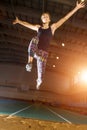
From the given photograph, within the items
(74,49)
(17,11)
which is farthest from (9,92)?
(17,11)

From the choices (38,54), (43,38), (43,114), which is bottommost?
(43,114)

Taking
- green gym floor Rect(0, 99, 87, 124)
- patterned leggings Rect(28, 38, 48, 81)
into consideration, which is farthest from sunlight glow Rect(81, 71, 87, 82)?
patterned leggings Rect(28, 38, 48, 81)

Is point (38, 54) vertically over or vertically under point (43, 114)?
over

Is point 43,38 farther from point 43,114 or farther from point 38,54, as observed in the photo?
point 43,114

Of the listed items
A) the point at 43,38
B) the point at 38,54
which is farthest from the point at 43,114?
the point at 43,38

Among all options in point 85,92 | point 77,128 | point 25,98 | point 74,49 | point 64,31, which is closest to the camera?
point 77,128

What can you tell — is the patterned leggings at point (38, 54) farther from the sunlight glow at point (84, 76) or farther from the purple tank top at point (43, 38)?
the sunlight glow at point (84, 76)

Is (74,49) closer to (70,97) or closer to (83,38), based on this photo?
(83,38)

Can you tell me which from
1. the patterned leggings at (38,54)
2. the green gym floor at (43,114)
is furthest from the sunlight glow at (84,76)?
the patterned leggings at (38,54)

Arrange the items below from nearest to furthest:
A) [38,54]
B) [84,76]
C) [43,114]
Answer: [38,54]
[43,114]
[84,76]

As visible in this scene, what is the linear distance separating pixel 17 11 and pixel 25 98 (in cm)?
1117

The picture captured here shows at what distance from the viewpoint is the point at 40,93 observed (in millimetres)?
19172

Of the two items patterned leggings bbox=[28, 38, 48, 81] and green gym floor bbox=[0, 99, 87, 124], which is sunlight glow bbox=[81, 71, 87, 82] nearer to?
green gym floor bbox=[0, 99, 87, 124]

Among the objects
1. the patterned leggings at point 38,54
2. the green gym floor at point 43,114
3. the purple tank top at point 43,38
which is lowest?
the green gym floor at point 43,114
